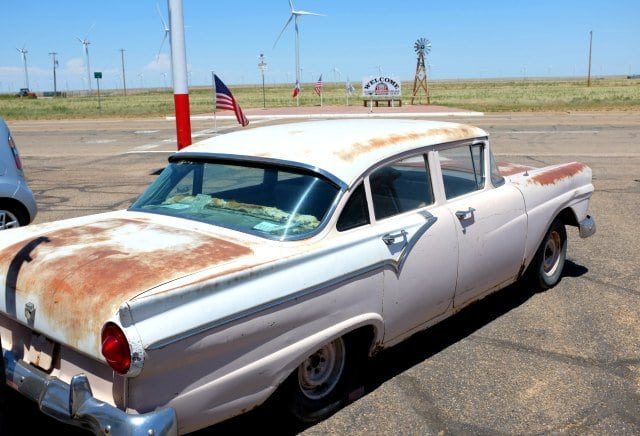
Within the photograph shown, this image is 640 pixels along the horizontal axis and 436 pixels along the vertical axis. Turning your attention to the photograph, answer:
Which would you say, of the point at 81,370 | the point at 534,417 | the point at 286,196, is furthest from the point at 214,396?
the point at 534,417

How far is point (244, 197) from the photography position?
12.1 ft

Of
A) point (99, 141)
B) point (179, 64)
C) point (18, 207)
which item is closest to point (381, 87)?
point (99, 141)

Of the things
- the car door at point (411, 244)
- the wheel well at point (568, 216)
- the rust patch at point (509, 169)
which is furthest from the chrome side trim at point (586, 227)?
the car door at point (411, 244)

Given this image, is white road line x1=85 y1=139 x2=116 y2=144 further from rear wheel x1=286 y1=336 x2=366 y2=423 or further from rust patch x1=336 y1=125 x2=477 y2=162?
rear wheel x1=286 y1=336 x2=366 y2=423

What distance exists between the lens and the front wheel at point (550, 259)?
17.1 ft

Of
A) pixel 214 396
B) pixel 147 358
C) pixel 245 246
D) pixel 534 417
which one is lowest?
pixel 534 417

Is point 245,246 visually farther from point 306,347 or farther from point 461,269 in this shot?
point 461,269

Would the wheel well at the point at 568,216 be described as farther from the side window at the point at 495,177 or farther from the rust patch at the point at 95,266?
the rust patch at the point at 95,266

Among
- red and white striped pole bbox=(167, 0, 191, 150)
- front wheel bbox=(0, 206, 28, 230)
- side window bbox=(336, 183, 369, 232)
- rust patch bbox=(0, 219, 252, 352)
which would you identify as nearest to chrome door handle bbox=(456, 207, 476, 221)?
side window bbox=(336, 183, 369, 232)

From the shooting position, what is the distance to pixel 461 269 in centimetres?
400

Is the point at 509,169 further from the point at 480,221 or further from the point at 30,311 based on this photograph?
the point at 30,311

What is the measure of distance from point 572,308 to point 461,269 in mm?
1552

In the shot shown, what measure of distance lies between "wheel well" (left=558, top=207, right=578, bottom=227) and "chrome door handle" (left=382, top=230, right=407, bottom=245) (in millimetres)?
2289

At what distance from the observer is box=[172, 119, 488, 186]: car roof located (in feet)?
11.7
